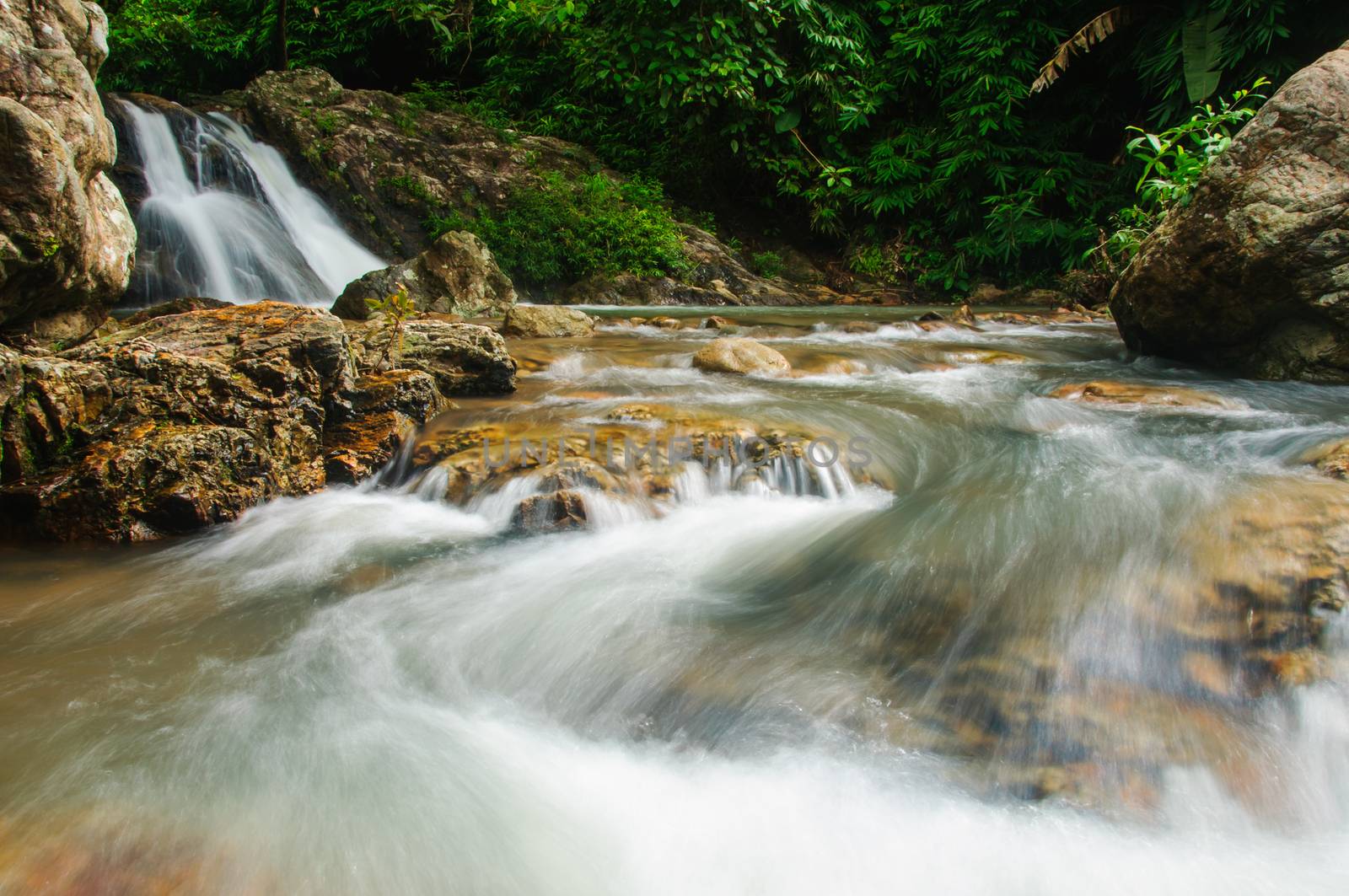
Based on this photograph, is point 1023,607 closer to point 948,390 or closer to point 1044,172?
point 948,390

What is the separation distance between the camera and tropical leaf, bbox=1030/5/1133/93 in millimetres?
9722

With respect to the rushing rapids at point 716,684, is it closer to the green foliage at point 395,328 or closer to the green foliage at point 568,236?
the green foliage at point 395,328

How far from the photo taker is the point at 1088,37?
9.86 m

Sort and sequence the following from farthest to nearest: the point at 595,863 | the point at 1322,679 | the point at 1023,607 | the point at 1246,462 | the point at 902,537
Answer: the point at 1246,462, the point at 902,537, the point at 1023,607, the point at 1322,679, the point at 595,863

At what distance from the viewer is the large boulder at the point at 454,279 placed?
8117mm

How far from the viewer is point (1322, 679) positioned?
6.15ft

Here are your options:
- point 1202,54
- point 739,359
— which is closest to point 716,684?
point 739,359

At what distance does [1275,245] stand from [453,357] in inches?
184

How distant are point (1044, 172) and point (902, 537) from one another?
1019 centimetres

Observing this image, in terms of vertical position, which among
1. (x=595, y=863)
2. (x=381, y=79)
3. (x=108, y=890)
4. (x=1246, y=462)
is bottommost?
(x=595, y=863)

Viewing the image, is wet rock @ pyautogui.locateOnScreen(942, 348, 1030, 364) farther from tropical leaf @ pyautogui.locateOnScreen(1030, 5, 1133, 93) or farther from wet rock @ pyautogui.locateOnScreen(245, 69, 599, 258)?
wet rock @ pyautogui.locateOnScreen(245, 69, 599, 258)

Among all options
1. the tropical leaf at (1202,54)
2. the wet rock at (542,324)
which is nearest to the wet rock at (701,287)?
the wet rock at (542,324)

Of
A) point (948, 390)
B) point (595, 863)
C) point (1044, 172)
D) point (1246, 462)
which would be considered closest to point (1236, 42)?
point (1044, 172)

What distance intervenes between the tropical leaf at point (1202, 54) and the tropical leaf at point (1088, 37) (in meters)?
0.95
